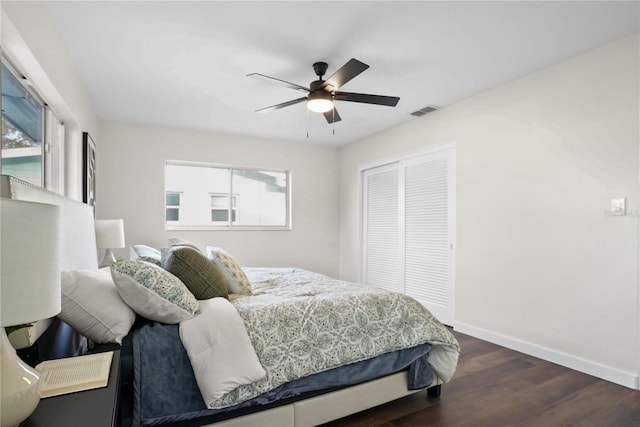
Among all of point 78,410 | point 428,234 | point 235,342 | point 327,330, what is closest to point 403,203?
point 428,234

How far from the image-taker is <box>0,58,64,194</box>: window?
73.2 inches

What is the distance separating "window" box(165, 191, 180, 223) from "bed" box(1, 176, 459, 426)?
2488mm

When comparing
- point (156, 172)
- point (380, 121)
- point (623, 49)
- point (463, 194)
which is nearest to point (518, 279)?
point (463, 194)

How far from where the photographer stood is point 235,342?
1665mm

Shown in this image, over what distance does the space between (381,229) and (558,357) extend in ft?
8.73

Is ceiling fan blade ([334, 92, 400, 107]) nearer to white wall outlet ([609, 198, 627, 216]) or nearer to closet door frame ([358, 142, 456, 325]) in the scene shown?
closet door frame ([358, 142, 456, 325])

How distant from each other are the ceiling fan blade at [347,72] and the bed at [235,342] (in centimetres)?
154

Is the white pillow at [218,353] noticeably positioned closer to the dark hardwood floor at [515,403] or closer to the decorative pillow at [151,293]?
the decorative pillow at [151,293]

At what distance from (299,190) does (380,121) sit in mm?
1799

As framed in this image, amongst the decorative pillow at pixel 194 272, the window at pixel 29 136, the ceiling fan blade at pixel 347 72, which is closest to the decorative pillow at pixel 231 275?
the decorative pillow at pixel 194 272

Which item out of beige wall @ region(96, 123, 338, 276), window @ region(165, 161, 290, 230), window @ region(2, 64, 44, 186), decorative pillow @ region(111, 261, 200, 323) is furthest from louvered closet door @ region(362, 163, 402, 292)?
window @ region(2, 64, 44, 186)

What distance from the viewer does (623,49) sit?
2.52m

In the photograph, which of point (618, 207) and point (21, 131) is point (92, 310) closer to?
point (21, 131)

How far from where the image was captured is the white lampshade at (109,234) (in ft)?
11.0
